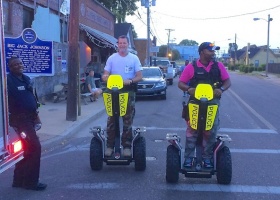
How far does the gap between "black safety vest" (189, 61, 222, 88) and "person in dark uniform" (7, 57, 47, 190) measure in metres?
2.20

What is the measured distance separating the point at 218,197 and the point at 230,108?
11.3 meters

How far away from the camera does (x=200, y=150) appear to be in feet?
20.5

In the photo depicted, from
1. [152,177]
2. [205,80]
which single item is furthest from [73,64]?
[205,80]

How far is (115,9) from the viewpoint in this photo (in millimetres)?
47094

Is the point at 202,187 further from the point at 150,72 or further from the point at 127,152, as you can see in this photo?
the point at 150,72

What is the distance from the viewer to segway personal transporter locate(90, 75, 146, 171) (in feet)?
21.5

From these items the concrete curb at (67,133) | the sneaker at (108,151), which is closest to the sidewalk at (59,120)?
the concrete curb at (67,133)

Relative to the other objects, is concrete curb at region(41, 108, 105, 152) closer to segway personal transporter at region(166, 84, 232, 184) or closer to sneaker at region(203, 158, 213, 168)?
segway personal transporter at region(166, 84, 232, 184)

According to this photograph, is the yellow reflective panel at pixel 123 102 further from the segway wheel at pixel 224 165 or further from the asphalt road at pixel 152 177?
the segway wheel at pixel 224 165

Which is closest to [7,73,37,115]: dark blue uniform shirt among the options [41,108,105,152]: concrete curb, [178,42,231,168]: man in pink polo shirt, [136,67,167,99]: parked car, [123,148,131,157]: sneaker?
[123,148,131,157]: sneaker

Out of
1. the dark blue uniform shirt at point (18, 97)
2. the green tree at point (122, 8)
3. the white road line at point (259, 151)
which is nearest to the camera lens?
the dark blue uniform shirt at point (18, 97)

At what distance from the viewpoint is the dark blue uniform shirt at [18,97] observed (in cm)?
573

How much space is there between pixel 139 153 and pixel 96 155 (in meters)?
0.66

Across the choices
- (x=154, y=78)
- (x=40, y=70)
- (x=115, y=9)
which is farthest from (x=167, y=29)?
(x=40, y=70)
